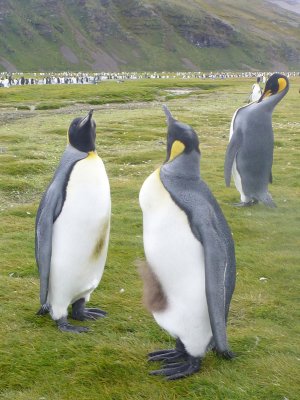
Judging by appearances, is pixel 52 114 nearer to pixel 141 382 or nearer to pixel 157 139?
pixel 157 139

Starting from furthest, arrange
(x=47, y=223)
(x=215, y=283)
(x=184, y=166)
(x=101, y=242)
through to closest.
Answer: (x=101, y=242), (x=47, y=223), (x=184, y=166), (x=215, y=283)

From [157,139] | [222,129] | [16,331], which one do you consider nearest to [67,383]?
[16,331]

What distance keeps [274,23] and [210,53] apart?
181 ft

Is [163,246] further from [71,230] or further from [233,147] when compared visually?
[233,147]

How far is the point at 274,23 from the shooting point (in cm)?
19612

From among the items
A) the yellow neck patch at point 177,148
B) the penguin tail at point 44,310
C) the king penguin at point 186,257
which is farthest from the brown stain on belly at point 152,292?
the penguin tail at point 44,310

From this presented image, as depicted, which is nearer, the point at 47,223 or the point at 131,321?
the point at 47,223

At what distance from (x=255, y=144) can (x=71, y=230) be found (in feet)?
18.0

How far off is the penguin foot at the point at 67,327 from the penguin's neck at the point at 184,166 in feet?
5.25

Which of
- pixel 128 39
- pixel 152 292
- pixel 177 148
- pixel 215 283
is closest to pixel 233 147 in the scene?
pixel 177 148

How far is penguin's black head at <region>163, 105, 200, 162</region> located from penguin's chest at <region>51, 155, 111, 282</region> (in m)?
0.91

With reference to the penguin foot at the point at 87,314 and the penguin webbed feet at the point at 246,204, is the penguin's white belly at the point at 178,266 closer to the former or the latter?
the penguin foot at the point at 87,314

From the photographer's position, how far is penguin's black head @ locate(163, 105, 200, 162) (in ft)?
12.9

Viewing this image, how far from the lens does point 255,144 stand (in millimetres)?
9453
